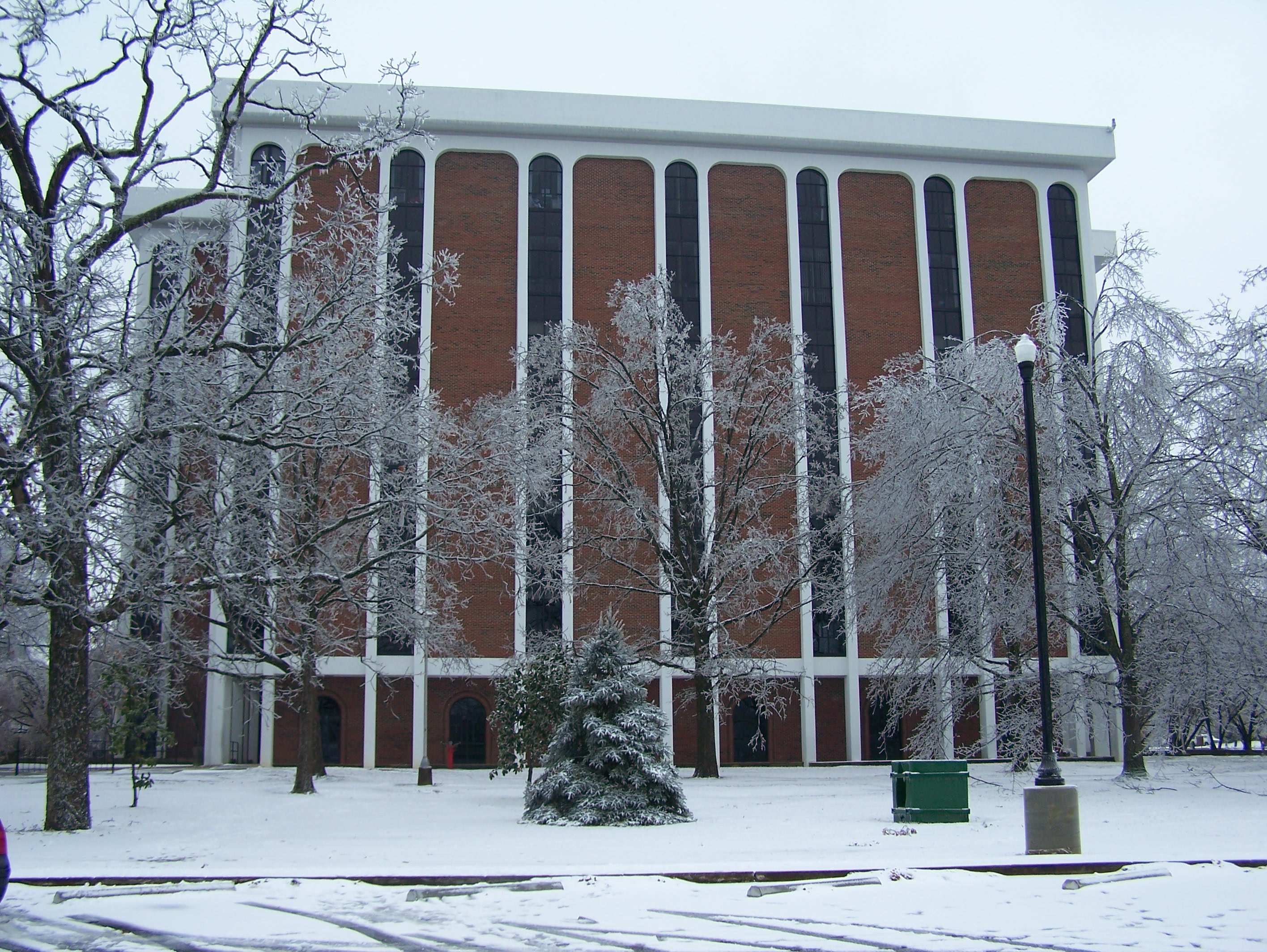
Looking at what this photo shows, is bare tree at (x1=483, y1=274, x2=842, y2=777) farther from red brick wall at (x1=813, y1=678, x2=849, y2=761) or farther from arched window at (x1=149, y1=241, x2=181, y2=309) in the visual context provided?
red brick wall at (x1=813, y1=678, x2=849, y2=761)

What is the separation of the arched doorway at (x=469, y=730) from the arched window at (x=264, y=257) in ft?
74.2

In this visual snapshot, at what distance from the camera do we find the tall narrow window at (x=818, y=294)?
41.3 meters

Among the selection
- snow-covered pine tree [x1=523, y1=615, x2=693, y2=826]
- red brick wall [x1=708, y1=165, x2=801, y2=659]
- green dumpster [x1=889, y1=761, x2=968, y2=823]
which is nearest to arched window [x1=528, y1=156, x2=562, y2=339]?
red brick wall [x1=708, y1=165, x2=801, y2=659]

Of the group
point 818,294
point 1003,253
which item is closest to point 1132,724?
point 818,294

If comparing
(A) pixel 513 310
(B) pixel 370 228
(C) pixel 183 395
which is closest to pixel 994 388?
(B) pixel 370 228

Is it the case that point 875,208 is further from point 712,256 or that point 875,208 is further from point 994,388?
point 994,388

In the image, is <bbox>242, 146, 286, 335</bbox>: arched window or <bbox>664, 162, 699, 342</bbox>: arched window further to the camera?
<bbox>664, 162, 699, 342</bbox>: arched window

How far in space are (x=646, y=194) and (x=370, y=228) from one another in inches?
963

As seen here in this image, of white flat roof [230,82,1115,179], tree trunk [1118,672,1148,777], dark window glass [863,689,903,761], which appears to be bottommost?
dark window glass [863,689,903,761]

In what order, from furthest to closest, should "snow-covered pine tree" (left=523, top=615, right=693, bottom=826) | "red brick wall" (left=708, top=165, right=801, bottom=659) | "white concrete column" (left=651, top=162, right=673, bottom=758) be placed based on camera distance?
"red brick wall" (left=708, top=165, right=801, bottom=659)
"white concrete column" (left=651, top=162, right=673, bottom=758)
"snow-covered pine tree" (left=523, top=615, right=693, bottom=826)

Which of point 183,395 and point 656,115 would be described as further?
point 656,115

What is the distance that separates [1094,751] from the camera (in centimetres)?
4194

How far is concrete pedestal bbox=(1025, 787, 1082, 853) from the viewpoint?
12.0 meters

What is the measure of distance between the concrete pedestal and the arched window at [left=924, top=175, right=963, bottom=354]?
33284 mm
